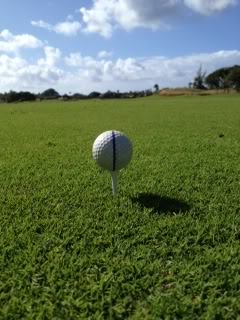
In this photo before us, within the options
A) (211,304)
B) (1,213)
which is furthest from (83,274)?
(1,213)

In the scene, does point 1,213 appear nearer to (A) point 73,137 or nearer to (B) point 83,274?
(B) point 83,274

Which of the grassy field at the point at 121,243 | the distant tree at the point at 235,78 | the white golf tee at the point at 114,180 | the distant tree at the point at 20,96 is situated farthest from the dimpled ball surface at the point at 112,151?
the distant tree at the point at 235,78

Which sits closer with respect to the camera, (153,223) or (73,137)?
(153,223)

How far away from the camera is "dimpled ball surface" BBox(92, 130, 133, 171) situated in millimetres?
4230

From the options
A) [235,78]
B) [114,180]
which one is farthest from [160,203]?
[235,78]

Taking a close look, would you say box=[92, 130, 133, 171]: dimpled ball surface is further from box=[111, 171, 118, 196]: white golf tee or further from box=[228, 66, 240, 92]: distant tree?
box=[228, 66, 240, 92]: distant tree

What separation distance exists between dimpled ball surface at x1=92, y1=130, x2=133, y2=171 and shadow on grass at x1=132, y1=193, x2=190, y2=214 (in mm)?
463

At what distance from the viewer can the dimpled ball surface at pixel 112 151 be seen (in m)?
4.23

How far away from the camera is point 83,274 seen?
2.81 metres

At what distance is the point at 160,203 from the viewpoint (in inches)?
168

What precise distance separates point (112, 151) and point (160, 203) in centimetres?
77

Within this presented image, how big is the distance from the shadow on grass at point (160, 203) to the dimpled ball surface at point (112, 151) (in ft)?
1.52

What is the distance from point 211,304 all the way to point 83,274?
90cm

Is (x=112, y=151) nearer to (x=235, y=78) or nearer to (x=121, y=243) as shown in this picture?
(x=121, y=243)
